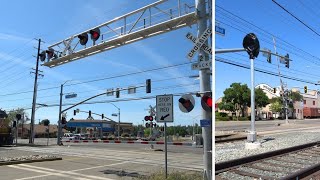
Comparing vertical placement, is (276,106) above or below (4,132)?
above

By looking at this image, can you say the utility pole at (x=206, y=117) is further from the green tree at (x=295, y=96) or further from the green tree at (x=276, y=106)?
the green tree at (x=276, y=106)

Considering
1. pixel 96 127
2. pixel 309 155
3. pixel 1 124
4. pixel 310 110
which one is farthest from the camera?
pixel 96 127

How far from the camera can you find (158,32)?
Result: 13273 millimetres

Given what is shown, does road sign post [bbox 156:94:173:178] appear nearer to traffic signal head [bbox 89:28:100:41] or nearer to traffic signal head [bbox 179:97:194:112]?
traffic signal head [bbox 179:97:194:112]

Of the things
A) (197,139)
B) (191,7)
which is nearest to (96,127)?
(197,139)

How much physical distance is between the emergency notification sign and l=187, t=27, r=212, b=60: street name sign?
90.3 inches

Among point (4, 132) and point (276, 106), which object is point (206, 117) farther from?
point (276, 106)

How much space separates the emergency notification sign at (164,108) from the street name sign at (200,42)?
7.53ft

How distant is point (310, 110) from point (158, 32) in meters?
69.9

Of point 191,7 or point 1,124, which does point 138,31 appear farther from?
point 1,124

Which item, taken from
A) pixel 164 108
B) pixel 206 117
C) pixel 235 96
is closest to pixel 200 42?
pixel 206 117

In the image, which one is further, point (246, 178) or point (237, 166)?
point (237, 166)

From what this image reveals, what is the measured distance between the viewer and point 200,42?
28.1 feet

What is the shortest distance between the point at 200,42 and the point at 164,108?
2906 mm
